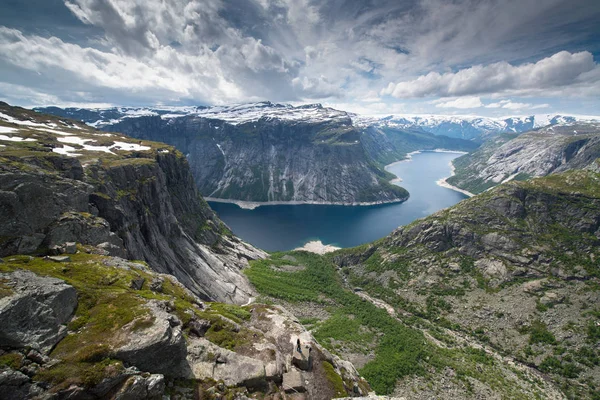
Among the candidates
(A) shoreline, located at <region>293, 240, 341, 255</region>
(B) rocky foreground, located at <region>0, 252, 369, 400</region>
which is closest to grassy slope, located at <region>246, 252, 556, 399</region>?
(B) rocky foreground, located at <region>0, 252, 369, 400</region>

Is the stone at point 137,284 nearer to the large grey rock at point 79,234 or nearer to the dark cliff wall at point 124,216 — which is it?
the large grey rock at point 79,234

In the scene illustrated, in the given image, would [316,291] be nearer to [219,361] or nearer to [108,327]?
[219,361]

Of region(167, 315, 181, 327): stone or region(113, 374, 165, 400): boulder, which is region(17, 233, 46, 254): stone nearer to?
region(167, 315, 181, 327): stone

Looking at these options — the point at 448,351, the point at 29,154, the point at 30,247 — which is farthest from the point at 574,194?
the point at 29,154

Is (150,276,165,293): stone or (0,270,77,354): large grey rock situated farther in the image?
(150,276,165,293): stone

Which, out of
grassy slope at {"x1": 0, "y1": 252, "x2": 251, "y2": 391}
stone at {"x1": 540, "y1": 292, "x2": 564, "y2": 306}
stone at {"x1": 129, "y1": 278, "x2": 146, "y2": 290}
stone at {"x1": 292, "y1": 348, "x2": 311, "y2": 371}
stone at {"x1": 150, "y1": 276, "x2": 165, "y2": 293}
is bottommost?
stone at {"x1": 540, "y1": 292, "x2": 564, "y2": 306}

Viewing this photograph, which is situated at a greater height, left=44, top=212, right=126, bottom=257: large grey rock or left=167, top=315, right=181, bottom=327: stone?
left=44, top=212, right=126, bottom=257: large grey rock

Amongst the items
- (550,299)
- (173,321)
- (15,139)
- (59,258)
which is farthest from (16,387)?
(550,299)

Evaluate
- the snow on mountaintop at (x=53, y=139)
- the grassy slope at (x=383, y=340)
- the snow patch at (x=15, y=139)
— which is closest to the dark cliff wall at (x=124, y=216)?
the snow on mountaintop at (x=53, y=139)
